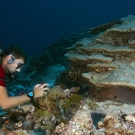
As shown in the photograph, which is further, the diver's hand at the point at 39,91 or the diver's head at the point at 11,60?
the diver's head at the point at 11,60

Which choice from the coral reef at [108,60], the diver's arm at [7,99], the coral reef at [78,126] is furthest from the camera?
the coral reef at [108,60]

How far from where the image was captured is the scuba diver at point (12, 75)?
3609mm

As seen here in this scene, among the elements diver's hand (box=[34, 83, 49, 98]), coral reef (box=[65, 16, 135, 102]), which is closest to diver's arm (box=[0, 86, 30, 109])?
diver's hand (box=[34, 83, 49, 98])

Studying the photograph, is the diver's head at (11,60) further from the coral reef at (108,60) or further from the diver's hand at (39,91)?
the coral reef at (108,60)

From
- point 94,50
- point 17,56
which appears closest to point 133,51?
point 94,50

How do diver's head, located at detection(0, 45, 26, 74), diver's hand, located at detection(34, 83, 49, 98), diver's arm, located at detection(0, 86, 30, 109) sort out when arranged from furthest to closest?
1. diver's head, located at detection(0, 45, 26, 74)
2. diver's hand, located at detection(34, 83, 49, 98)
3. diver's arm, located at detection(0, 86, 30, 109)

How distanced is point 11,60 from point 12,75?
1.14ft

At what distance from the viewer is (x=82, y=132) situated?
3.00 meters

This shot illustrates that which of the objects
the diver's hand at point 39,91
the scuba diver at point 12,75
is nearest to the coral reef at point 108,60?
the diver's hand at point 39,91

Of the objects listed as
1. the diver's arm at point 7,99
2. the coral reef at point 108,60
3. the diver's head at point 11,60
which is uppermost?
the diver's head at point 11,60

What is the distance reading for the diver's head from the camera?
3904 millimetres

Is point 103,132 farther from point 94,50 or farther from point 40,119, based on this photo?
point 94,50

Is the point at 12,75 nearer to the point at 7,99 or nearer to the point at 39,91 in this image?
the point at 7,99

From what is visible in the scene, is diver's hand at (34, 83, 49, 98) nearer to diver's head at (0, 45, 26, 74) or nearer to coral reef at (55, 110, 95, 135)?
diver's head at (0, 45, 26, 74)
